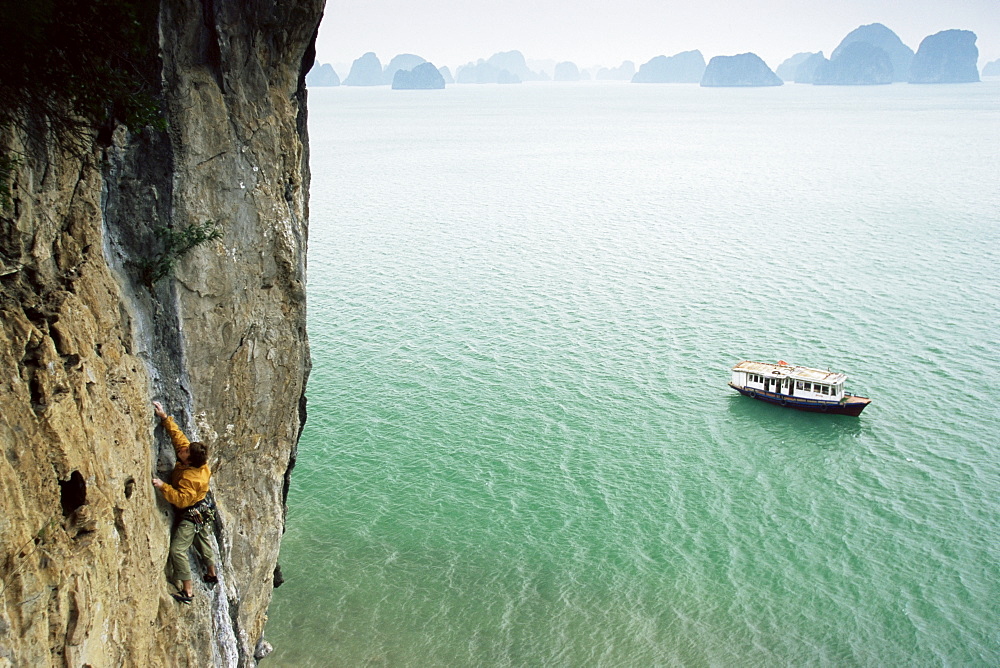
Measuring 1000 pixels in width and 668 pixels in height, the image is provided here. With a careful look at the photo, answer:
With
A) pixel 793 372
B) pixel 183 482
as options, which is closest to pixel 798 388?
pixel 793 372

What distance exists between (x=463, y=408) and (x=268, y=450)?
63.5 ft

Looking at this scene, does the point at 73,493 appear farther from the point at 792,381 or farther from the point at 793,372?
the point at 793,372

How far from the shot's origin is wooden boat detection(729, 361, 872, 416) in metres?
33.5

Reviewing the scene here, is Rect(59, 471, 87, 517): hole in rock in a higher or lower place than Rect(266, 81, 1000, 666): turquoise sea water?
higher

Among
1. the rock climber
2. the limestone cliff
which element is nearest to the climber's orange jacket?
the rock climber

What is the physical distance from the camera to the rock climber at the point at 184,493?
406 inches

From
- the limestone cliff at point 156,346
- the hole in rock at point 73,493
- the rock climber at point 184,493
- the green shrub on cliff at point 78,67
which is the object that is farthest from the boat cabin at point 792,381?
the hole in rock at point 73,493

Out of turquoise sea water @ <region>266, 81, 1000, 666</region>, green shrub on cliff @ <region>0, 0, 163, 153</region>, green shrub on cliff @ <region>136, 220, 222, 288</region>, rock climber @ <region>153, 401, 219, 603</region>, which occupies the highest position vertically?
green shrub on cliff @ <region>0, 0, 163, 153</region>

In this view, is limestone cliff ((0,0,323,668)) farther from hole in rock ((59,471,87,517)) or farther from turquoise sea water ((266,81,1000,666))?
turquoise sea water ((266,81,1000,666))

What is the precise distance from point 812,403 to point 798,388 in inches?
36.6

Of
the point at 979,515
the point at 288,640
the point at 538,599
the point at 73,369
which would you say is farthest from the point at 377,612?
the point at 979,515

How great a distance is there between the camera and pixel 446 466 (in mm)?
28938

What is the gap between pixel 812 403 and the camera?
3400 centimetres

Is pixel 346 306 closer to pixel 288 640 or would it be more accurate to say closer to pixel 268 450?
pixel 288 640
